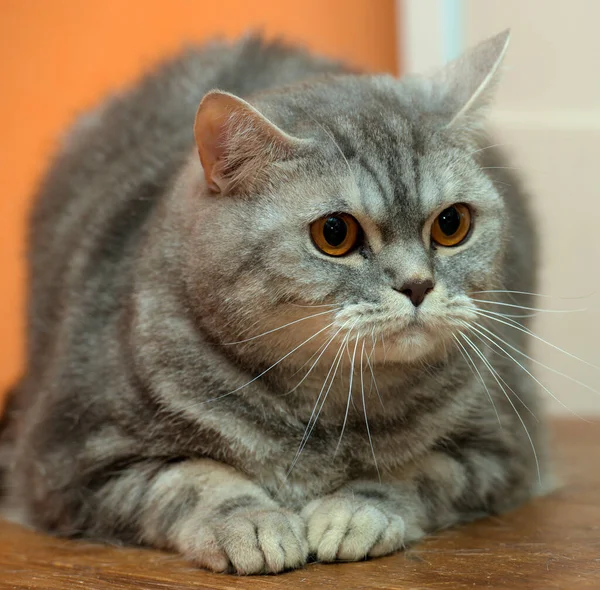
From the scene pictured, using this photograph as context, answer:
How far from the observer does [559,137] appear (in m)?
2.41

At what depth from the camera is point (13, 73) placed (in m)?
2.69

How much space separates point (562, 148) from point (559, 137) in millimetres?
30

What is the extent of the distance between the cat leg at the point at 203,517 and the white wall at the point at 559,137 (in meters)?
1.26

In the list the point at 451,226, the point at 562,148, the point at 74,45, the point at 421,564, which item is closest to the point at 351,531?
the point at 421,564

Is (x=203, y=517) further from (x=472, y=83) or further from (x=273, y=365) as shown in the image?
(x=472, y=83)

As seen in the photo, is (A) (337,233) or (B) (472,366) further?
(B) (472,366)

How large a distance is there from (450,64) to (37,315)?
0.94 meters

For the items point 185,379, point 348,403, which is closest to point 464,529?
point 348,403

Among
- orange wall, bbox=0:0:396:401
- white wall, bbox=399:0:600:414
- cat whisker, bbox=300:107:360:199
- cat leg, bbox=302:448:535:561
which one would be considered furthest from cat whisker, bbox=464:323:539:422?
orange wall, bbox=0:0:396:401

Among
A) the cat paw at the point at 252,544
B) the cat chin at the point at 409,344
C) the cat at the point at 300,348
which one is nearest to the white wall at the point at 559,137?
the cat at the point at 300,348

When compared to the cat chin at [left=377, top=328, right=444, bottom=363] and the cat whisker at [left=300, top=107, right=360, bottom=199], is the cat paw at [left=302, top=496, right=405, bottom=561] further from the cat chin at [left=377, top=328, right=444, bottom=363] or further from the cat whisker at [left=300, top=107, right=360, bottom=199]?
the cat whisker at [left=300, top=107, right=360, bottom=199]

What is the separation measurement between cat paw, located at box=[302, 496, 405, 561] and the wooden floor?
0.02 meters

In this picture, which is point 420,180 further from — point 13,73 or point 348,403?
point 13,73

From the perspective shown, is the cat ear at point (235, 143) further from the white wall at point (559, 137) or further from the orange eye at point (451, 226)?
the white wall at point (559, 137)
